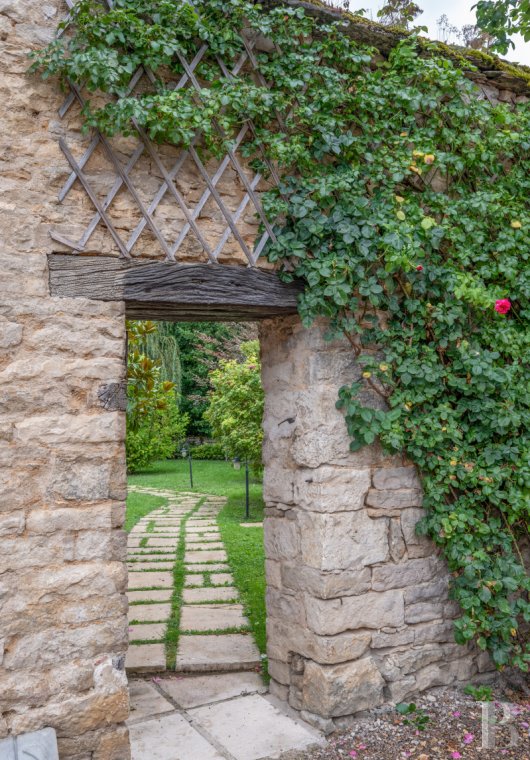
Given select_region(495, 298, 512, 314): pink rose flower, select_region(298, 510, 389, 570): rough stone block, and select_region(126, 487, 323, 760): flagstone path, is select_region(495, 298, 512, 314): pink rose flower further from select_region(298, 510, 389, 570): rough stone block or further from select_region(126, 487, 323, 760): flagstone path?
select_region(126, 487, 323, 760): flagstone path

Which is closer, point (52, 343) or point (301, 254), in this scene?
point (52, 343)

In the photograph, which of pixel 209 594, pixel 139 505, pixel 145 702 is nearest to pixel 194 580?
pixel 209 594

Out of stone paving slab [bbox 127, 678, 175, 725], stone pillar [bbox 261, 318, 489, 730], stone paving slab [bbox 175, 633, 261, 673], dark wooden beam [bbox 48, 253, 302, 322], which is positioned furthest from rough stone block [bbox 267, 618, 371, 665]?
dark wooden beam [bbox 48, 253, 302, 322]

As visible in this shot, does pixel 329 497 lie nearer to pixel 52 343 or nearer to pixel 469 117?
pixel 52 343

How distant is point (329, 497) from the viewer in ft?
9.30

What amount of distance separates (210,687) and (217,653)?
1.19 ft

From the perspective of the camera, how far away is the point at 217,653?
11.8 ft

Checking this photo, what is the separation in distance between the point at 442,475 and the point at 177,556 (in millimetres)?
3463

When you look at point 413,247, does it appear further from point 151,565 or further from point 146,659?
point 151,565

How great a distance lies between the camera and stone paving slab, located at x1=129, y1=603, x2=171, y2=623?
13.6 feet

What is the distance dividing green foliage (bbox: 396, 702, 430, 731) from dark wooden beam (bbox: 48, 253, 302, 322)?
6.26ft

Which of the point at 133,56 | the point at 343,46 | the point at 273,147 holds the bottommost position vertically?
the point at 273,147

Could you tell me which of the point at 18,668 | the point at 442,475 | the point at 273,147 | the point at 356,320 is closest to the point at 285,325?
the point at 356,320

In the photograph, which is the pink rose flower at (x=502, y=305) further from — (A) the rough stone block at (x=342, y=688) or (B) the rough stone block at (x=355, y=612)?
(A) the rough stone block at (x=342, y=688)
